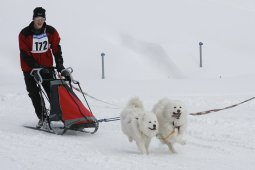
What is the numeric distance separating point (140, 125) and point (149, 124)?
0.44 feet

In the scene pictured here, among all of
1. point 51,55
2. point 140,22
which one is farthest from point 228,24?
point 51,55

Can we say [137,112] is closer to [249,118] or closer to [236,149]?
[236,149]

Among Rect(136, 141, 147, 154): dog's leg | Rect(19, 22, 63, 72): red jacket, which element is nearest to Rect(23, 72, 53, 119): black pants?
Rect(19, 22, 63, 72): red jacket

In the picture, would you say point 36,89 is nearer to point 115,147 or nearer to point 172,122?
point 115,147

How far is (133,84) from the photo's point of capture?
11953 mm

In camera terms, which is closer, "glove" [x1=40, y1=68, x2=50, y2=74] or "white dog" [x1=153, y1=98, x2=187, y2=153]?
"white dog" [x1=153, y1=98, x2=187, y2=153]

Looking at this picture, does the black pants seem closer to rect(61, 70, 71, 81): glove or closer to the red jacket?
the red jacket

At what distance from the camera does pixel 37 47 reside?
23.5ft

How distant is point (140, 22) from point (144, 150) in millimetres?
13725

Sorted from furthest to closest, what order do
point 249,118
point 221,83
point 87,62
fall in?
point 87,62, point 221,83, point 249,118

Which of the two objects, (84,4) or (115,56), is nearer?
(115,56)

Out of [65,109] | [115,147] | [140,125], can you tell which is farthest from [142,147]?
[65,109]

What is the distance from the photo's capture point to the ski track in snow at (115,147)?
17.2ft

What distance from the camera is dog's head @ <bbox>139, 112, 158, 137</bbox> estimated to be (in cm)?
554
